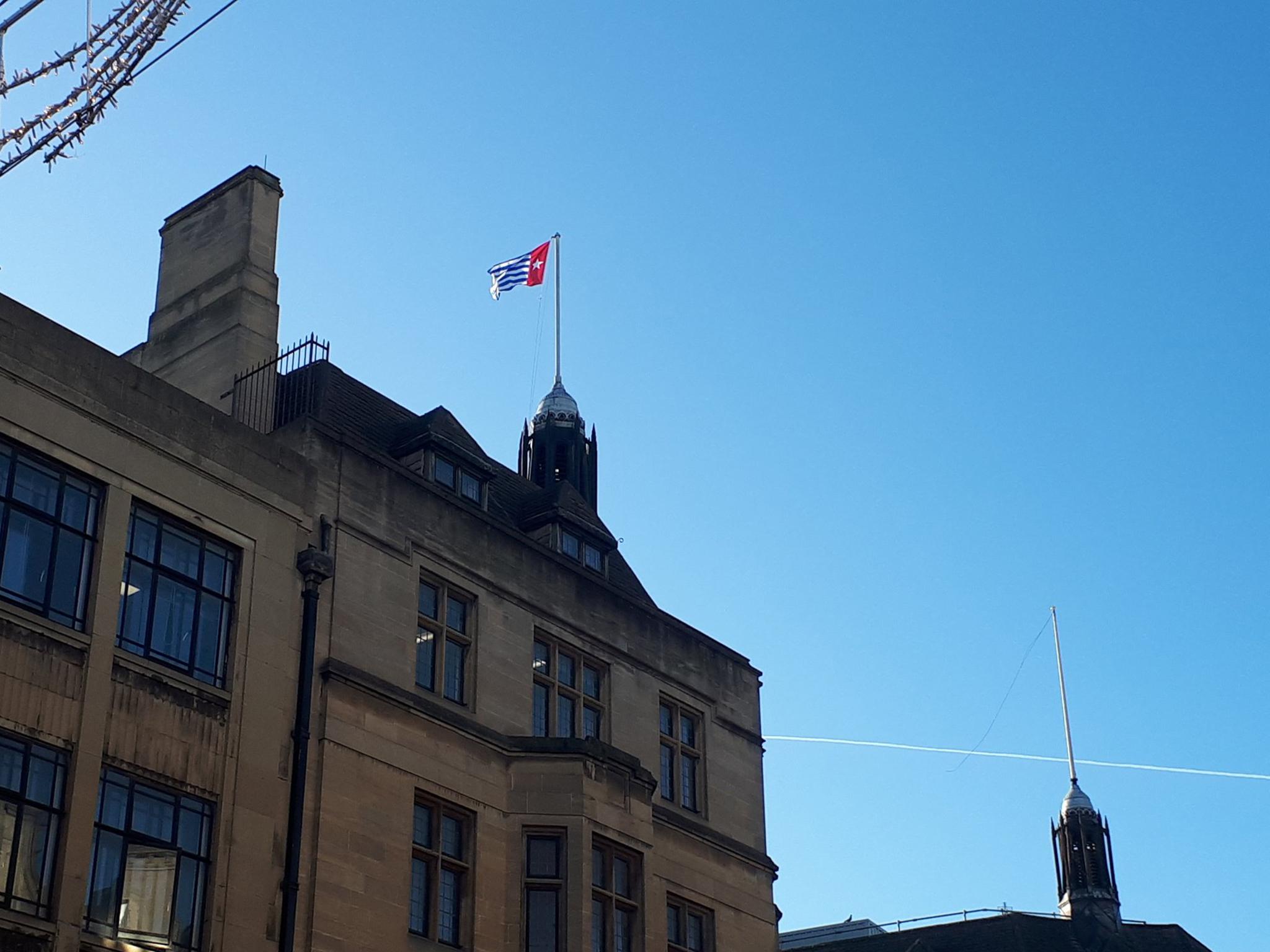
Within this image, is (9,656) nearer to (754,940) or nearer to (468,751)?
(468,751)

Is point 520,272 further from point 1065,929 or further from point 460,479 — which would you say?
point 1065,929

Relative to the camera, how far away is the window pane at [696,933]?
115 ft

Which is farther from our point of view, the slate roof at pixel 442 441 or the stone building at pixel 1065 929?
the stone building at pixel 1065 929

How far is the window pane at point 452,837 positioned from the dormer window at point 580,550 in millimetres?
6773

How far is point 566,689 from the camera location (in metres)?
34.8

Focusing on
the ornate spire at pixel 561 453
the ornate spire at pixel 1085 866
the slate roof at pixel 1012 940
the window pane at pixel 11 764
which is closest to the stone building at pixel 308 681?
the window pane at pixel 11 764

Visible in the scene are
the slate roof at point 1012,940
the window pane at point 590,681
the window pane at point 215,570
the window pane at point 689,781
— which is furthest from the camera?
the slate roof at point 1012,940

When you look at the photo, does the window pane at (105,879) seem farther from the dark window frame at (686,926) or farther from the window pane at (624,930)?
the dark window frame at (686,926)

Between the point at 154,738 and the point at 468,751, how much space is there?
6345 mm

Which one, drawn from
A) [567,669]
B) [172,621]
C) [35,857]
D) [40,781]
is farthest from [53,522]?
[567,669]

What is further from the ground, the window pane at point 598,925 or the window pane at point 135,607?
the window pane at point 135,607

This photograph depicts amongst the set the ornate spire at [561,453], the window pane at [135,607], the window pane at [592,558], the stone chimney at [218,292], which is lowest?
the window pane at [135,607]

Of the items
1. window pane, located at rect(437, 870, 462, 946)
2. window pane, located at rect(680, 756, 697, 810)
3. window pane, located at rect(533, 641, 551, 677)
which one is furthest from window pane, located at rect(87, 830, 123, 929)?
window pane, located at rect(680, 756, 697, 810)

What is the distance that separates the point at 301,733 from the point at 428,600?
14.2ft
